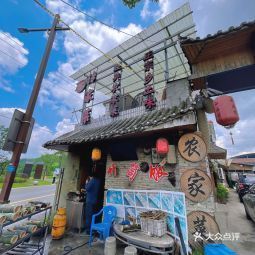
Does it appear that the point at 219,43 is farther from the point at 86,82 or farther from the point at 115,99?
the point at 86,82

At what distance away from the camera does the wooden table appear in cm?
380

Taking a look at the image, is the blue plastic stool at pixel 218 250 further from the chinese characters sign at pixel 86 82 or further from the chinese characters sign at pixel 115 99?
the chinese characters sign at pixel 86 82

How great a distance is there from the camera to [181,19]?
6816 millimetres

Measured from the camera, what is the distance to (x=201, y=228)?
4.09m

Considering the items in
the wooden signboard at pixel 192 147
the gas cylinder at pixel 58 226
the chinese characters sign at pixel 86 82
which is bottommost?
the gas cylinder at pixel 58 226

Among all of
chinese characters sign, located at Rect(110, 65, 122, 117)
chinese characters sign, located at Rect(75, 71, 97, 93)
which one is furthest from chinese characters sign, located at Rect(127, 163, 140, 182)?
chinese characters sign, located at Rect(75, 71, 97, 93)

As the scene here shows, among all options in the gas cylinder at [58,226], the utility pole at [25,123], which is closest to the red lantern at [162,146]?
the utility pole at [25,123]

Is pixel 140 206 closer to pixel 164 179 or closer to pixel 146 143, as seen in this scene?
pixel 164 179

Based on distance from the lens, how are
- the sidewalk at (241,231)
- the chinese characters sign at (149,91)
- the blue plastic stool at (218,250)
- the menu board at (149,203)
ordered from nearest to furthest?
1. the blue plastic stool at (218,250)
2. the menu board at (149,203)
3. the sidewalk at (241,231)
4. the chinese characters sign at (149,91)

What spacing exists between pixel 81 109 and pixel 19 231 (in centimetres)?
647

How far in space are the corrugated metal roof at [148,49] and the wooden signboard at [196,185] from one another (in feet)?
13.5

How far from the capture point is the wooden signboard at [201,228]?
13.0 feet

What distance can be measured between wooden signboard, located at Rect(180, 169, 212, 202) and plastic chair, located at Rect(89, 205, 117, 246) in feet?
8.98

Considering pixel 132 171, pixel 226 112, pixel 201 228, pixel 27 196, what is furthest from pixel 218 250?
pixel 27 196
